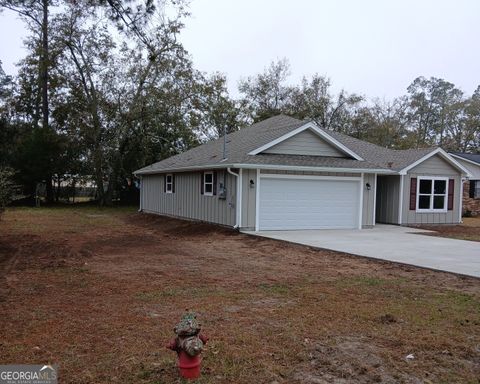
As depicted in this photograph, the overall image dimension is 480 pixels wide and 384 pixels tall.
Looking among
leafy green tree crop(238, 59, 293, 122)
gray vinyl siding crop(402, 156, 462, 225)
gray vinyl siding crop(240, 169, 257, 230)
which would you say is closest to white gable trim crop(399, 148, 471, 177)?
gray vinyl siding crop(402, 156, 462, 225)

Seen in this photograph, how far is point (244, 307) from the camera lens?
228 inches

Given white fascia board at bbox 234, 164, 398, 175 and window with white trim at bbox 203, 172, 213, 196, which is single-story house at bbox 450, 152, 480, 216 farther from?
window with white trim at bbox 203, 172, 213, 196

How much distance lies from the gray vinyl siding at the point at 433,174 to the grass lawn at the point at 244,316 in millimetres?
8906

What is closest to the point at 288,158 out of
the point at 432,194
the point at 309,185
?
the point at 309,185

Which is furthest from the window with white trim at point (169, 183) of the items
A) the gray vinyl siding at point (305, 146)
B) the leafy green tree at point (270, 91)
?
the leafy green tree at point (270, 91)

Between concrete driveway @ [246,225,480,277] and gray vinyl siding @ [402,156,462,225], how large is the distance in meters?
2.71

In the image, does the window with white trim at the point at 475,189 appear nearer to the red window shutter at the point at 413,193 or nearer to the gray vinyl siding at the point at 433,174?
the gray vinyl siding at the point at 433,174

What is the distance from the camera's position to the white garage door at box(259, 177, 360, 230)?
49.0 feet

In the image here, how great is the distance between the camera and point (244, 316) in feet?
17.6

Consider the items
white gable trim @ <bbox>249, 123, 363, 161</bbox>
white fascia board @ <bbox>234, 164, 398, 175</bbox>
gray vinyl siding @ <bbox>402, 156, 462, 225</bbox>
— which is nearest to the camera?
white fascia board @ <bbox>234, 164, 398, 175</bbox>

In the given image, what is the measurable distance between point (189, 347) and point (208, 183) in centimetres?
1325

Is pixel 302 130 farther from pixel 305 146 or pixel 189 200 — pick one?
pixel 189 200

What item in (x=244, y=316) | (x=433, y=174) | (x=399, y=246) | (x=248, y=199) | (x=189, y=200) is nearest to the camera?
(x=244, y=316)

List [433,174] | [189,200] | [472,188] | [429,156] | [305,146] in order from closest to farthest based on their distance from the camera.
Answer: [305,146] < [189,200] < [429,156] < [433,174] < [472,188]
